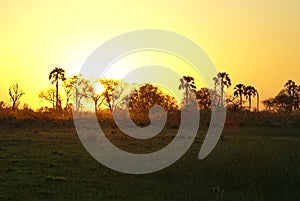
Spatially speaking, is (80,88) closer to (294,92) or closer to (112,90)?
(112,90)

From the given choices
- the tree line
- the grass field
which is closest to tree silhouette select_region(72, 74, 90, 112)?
the tree line

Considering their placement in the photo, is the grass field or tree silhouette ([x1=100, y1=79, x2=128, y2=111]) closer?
the grass field

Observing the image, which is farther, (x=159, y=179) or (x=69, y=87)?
(x=69, y=87)

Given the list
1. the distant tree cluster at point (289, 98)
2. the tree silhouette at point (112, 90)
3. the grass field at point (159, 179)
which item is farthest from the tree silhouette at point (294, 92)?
the grass field at point (159, 179)

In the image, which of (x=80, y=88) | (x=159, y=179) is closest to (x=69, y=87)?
(x=80, y=88)

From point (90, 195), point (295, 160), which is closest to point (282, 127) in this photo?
point (295, 160)

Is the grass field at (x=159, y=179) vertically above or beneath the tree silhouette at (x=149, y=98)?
beneath

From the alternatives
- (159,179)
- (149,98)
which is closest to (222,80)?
(149,98)

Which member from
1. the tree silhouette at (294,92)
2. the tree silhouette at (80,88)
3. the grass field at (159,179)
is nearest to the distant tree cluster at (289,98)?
the tree silhouette at (294,92)

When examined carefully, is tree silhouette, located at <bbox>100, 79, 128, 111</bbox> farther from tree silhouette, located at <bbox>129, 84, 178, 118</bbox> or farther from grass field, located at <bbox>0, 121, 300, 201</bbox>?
grass field, located at <bbox>0, 121, 300, 201</bbox>

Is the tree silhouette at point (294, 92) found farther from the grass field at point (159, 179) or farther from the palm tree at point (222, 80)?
the grass field at point (159, 179)

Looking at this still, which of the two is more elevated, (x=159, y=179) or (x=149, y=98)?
(x=149, y=98)

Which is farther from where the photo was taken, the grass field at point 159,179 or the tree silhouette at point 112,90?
the tree silhouette at point 112,90

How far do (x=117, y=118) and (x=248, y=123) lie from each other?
1566 centimetres
